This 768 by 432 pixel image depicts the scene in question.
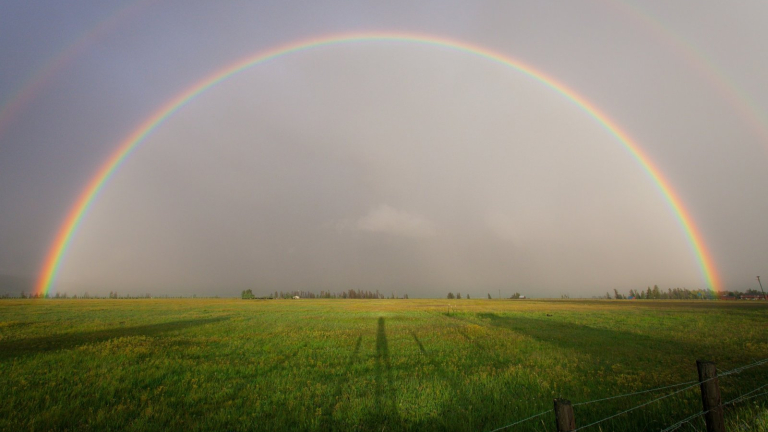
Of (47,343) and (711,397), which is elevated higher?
(711,397)

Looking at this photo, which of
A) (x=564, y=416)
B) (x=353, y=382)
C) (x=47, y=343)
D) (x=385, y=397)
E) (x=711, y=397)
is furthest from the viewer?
(x=47, y=343)

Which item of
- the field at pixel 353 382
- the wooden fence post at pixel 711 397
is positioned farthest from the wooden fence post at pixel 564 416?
the field at pixel 353 382

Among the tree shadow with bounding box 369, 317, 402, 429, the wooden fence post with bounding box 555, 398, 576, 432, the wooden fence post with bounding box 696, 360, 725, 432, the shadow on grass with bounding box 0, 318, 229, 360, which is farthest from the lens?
the shadow on grass with bounding box 0, 318, 229, 360

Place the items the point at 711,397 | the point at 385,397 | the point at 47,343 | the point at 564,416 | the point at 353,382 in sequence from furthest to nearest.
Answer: the point at 47,343
the point at 353,382
the point at 385,397
the point at 711,397
the point at 564,416

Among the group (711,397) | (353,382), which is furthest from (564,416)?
(353,382)

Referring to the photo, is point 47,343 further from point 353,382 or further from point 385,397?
point 385,397

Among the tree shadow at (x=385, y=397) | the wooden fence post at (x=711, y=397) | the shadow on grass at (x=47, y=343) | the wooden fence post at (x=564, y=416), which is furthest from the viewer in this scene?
the shadow on grass at (x=47, y=343)

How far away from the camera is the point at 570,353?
57.3 ft

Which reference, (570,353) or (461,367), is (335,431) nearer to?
(461,367)

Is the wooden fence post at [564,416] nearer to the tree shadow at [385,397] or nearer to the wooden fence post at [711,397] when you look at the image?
the wooden fence post at [711,397]

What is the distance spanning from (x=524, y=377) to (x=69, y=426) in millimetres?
13710

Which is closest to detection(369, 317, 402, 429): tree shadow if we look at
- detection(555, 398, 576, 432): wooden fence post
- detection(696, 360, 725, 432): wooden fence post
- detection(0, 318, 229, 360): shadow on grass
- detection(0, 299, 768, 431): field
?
detection(0, 299, 768, 431): field

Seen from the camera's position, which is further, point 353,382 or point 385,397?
point 353,382

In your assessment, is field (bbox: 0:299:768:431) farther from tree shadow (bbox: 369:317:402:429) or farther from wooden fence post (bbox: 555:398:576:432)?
wooden fence post (bbox: 555:398:576:432)
